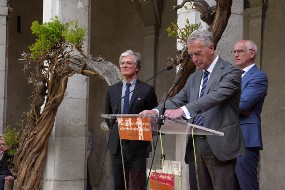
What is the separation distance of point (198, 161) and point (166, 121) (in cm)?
43

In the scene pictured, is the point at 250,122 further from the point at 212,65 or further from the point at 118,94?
the point at 118,94

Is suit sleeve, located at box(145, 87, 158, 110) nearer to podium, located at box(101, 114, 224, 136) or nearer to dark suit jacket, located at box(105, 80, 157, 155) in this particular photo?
dark suit jacket, located at box(105, 80, 157, 155)

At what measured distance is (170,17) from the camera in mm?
15852

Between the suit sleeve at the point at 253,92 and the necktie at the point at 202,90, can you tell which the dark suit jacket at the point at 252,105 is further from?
the necktie at the point at 202,90

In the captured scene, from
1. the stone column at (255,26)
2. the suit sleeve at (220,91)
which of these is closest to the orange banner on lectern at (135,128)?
the suit sleeve at (220,91)

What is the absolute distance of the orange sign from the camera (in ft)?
15.2

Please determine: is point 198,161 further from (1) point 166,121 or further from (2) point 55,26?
(2) point 55,26

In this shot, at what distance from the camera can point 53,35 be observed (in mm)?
8828

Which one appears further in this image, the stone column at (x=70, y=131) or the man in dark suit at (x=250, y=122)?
the stone column at (x=70, y=131)

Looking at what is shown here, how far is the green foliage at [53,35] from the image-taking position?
8734mm

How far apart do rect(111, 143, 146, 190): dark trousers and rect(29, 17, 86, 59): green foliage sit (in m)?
3.05

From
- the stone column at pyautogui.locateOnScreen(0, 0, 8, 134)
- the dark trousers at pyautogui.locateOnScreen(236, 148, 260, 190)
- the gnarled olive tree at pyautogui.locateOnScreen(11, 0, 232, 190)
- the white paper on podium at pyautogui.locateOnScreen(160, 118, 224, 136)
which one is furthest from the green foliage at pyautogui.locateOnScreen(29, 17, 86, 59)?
the white paper on podium at pyautogui.locateOnScreen(160, 118, 224, 136)

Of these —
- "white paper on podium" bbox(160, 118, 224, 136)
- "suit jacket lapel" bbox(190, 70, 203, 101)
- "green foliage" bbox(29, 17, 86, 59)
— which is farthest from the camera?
"green foliage" bbox(29, 17, 86, 59)

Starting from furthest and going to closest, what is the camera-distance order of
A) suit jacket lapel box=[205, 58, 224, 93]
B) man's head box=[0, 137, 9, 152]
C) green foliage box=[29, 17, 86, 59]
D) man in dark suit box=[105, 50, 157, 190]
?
man's head box=[0, 137, 9, 152]
green foliage box=[29, 17, 86, 59]
man in dark suit box=[105, 50, 157, 190]
suit jacket lapel box=[205, 58, 224, 93]
